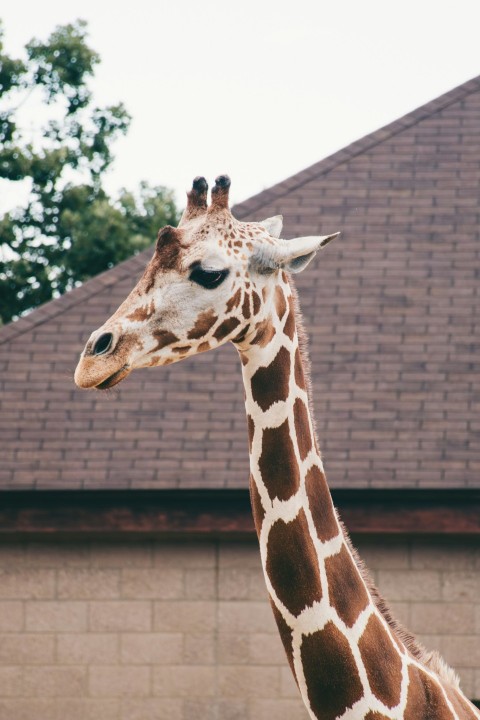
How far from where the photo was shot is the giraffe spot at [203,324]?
168 inches

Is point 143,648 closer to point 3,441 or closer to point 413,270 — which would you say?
point 3,441

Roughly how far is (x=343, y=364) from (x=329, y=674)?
6055mm

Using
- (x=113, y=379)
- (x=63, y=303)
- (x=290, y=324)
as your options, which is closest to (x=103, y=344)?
(x=113, y=379)

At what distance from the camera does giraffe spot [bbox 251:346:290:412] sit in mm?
4477

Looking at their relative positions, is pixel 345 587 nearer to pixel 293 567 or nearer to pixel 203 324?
pixel 293 567

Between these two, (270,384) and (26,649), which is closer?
(270,384)

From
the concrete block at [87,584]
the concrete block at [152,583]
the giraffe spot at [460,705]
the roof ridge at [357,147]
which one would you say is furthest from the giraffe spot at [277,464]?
the roof ridge at [357,147]

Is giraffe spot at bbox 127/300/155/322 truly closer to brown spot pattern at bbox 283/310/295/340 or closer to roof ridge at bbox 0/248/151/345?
brown spot pattern at bbox 283/310/295/340

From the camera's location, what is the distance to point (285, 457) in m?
4.45

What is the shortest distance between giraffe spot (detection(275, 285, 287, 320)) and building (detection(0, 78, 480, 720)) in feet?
16.3

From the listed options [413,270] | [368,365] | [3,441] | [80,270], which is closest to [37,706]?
[3,441]

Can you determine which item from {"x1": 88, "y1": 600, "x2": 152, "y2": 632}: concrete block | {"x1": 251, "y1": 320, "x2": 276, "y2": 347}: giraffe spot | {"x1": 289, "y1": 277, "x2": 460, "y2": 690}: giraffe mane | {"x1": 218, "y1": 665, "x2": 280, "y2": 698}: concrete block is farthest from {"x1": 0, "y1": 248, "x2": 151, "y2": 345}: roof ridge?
{"x1": 251, "y1": 320, "x2": 276, "y2": 347}: giraffe spot

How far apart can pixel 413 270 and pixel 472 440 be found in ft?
5.88

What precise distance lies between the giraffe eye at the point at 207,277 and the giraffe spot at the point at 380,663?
1194 mm
